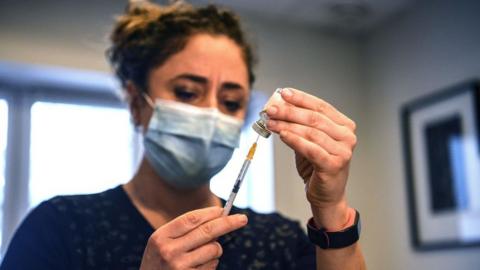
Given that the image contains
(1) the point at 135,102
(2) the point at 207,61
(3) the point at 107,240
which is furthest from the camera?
(1) the point at 135,102

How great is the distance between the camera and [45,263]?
29.3 inches

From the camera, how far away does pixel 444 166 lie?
1.89 m

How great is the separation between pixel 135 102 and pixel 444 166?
1.31 metres

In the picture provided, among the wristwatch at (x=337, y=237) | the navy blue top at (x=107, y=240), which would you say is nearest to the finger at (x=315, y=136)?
the wristwatch at (x=337, y=237)

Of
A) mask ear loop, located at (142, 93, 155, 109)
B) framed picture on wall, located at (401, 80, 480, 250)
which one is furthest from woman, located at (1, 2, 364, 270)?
framed picture on wall, located at (401, 80, 480, 250)

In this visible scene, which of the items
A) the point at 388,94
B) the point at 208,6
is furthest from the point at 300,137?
the point at 388,94

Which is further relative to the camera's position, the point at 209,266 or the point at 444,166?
the point at 444,166

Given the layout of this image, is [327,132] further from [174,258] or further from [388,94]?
[388,94]

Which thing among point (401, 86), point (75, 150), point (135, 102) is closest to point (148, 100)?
point (135, 102)

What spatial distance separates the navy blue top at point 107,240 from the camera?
2.52ft

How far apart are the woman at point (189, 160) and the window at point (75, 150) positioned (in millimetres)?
1141

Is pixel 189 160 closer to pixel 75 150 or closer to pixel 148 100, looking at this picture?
pixel 148 100

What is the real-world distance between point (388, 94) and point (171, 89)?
1.49m

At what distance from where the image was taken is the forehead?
0.91m
